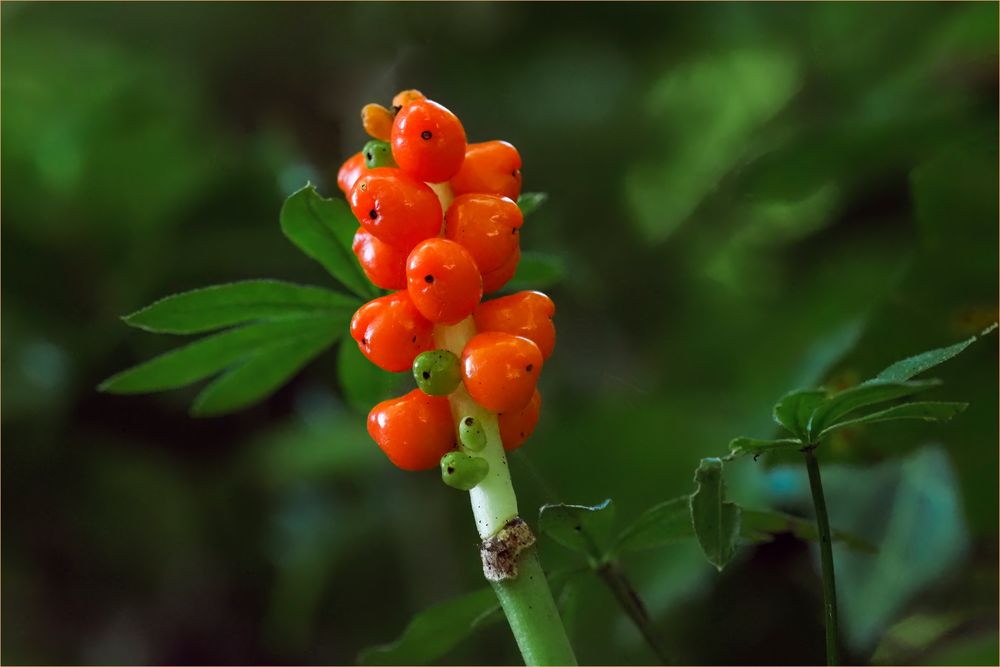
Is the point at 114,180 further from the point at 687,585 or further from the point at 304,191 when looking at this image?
the point at 687,585

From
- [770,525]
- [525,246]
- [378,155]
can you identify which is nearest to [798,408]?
[770,525]

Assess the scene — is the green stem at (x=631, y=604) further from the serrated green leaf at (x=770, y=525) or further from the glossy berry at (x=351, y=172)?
the glossy berry at (x=351, y=172)

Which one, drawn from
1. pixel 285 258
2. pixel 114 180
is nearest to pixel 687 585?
pixel 285 258

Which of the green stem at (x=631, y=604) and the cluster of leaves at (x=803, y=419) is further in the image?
the green stem at (x=631, y=604)

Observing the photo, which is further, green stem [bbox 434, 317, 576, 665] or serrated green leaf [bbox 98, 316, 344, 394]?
serrated green leaf [bbox 98, 316, 344, 394]

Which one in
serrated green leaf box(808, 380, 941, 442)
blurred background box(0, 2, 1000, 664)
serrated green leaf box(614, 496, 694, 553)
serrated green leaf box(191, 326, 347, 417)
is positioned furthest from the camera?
blurred background box(0, 2, 1000, 664)

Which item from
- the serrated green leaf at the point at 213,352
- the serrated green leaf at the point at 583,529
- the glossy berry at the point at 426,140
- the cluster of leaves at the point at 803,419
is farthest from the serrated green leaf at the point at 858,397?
the serrated green leaf at the point at 213,352

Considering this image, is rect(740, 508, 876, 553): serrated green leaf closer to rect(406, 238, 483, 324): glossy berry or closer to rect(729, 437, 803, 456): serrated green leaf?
rect(729, 437, 803, 456): serrated green leaf

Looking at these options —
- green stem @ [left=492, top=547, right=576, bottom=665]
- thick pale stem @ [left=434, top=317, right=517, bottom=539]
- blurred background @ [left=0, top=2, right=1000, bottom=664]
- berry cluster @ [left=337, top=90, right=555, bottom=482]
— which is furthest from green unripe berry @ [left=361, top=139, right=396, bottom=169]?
blurred background @ [left=0, top=2, right=1000, bottom=664]
